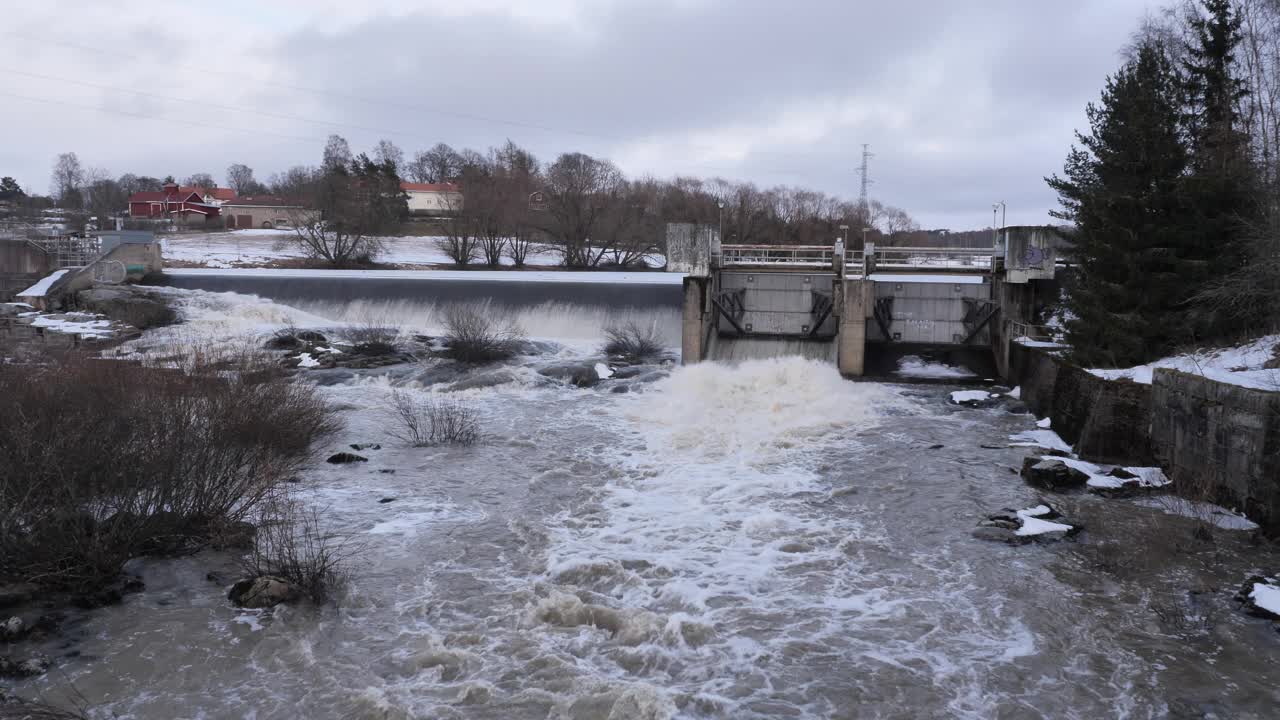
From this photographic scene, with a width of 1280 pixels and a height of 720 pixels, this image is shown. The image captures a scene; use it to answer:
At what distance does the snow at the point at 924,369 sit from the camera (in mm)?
27797

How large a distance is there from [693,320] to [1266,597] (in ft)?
64.8

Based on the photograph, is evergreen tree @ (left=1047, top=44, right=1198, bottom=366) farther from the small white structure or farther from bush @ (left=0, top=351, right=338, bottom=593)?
the small white structure

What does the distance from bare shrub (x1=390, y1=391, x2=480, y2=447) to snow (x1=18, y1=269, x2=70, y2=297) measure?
2515cm

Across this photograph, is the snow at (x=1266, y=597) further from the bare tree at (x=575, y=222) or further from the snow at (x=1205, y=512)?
the bare tree at (x=575, y=222)

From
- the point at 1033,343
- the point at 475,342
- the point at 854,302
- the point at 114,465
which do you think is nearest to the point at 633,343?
the point at 475,342

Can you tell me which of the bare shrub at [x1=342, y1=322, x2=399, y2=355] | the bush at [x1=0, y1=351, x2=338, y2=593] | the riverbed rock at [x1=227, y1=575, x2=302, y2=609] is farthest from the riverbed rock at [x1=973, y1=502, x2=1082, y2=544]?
the bare shrub at [x1=342, y1=322, x2=399, y2=355]

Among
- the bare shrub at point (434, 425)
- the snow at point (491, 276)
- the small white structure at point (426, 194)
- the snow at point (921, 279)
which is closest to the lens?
the bare shrub at point (434, 425)

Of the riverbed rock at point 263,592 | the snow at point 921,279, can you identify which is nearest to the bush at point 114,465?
the riverbed rock at point 263,592

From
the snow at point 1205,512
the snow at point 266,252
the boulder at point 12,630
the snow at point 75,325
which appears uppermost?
the snow at point 266,252

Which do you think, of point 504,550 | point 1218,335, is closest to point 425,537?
point 504,550

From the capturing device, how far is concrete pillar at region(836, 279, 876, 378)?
27281 millimetres

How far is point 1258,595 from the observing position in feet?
33.2

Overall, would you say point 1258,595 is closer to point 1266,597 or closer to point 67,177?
point 1266,597

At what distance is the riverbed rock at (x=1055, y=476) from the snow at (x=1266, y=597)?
4904 millimetres
